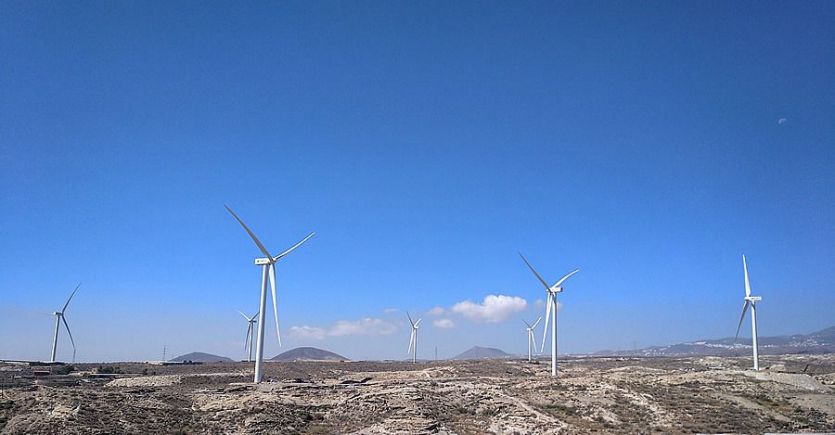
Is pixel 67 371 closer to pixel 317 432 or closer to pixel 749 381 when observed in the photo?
pixel 317 432

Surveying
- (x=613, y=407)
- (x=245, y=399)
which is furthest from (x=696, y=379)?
(x=245, y=399)

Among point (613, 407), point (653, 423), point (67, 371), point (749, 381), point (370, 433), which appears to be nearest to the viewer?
point (370, 433)

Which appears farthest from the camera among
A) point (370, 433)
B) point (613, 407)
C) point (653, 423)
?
point (613, 407)

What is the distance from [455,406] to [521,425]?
7014mm

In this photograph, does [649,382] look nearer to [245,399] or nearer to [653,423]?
[653,423]

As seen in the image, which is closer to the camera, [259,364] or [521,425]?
[521,425]

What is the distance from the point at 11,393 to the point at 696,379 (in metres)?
68.3

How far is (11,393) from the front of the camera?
51.2 meters

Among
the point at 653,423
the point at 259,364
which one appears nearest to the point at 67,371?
the point at 259,364

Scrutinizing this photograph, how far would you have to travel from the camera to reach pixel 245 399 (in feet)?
175

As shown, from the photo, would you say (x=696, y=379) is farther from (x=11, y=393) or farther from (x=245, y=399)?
(x=11, y=393)

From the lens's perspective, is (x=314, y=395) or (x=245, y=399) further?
(x=314, y=395)

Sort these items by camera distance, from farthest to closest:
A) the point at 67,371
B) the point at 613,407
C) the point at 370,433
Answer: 1. the point at 67,371
2. the point at 613,407
3. the point at 370,433

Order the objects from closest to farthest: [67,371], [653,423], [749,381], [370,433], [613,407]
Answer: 1. [370,433]
2. [653,423]
3. [613,407]
4. [749,381]
5. [67,371]
